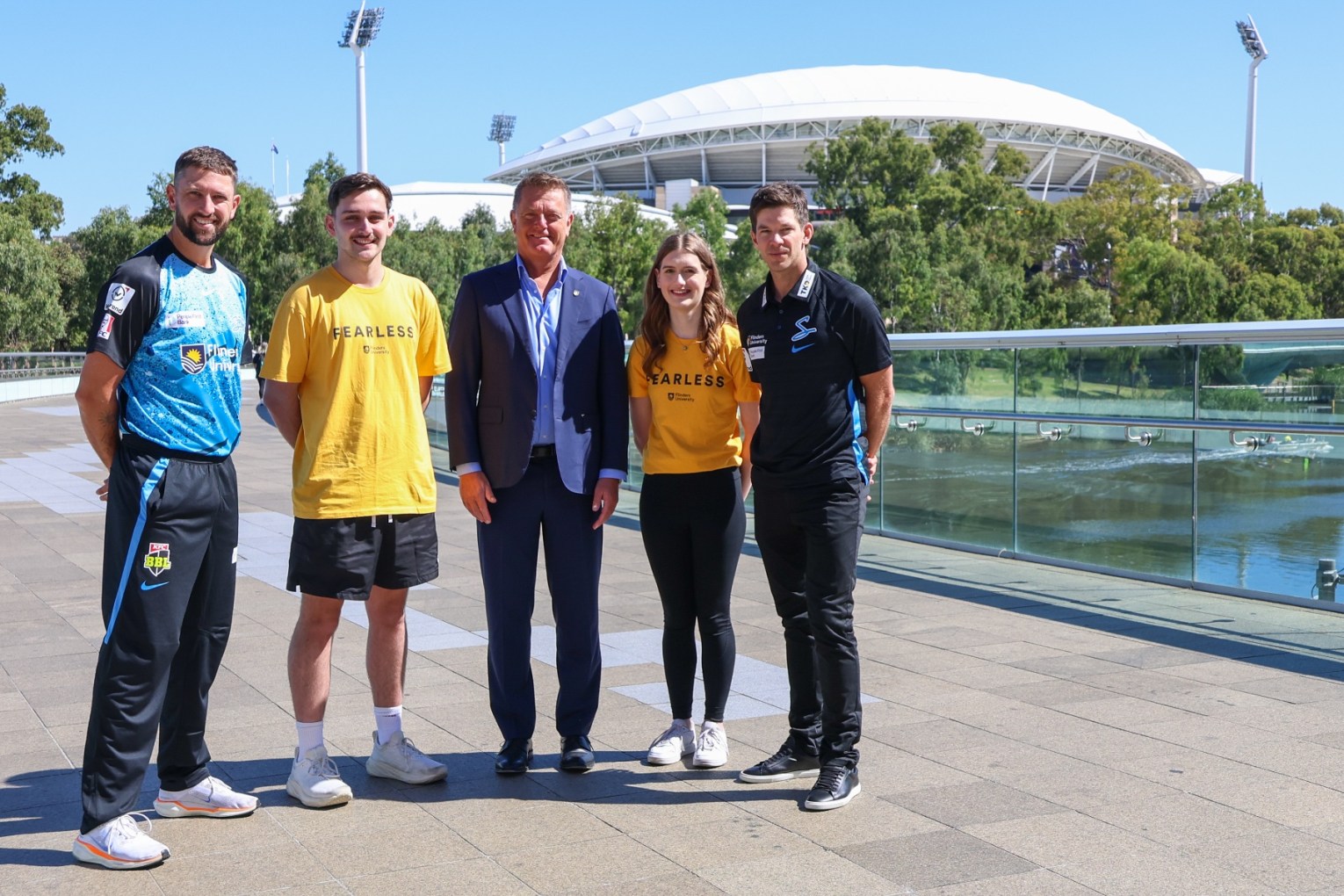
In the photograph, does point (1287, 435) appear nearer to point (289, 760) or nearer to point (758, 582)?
point (758, 582)

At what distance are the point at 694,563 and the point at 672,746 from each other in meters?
0.59

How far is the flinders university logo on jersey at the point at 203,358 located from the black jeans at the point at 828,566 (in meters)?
1.64

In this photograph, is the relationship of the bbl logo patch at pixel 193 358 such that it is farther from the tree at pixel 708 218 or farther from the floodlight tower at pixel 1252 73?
the floodlight tower at pixel 1252 73

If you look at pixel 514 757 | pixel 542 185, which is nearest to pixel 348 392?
pixel 542 185

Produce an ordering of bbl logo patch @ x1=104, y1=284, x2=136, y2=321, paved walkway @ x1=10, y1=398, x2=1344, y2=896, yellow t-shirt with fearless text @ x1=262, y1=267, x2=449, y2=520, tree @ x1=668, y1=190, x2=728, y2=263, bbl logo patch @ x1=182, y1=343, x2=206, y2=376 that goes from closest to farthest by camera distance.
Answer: paved walkway @ x1=10, y1=398, x2=1344, y2=896 < bbl logo patch @ x1=104, y1=284, x2=136, y2=321 < bbl logo patch @ x1=182, y1=343, x2=206, y2=376 < yellow t-shirt with fearless text @ x1=262, y1=267, x2=449, y2=520 < tree @ x1=668, y1=190, x2=728, y2=263

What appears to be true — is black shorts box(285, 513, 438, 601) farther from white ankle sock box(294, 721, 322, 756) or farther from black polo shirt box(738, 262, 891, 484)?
black polo shirt box(738, 262, 891, 484)

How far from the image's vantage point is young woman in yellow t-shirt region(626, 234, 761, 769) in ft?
14.6

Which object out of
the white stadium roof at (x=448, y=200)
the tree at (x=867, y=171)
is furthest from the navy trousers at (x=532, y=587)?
the white stadium roof at (x=448, y=200)

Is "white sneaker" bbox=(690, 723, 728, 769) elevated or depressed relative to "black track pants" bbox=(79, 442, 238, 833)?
depressed

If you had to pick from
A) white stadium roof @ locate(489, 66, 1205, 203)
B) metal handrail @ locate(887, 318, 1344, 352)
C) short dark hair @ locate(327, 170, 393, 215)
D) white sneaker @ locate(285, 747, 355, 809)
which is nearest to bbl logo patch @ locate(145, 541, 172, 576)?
white sneaker @ locate(285, 747, 355, 809)

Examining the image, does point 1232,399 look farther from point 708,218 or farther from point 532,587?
point 708,218

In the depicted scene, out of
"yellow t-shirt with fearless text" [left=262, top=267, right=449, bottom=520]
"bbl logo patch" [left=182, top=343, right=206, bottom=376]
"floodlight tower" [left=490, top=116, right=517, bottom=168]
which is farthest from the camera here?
"floodlight tower" [left=490, top=116, right=517, bottom=168]

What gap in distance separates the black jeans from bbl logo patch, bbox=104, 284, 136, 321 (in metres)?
1.92

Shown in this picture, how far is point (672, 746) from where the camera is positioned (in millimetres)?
4453
